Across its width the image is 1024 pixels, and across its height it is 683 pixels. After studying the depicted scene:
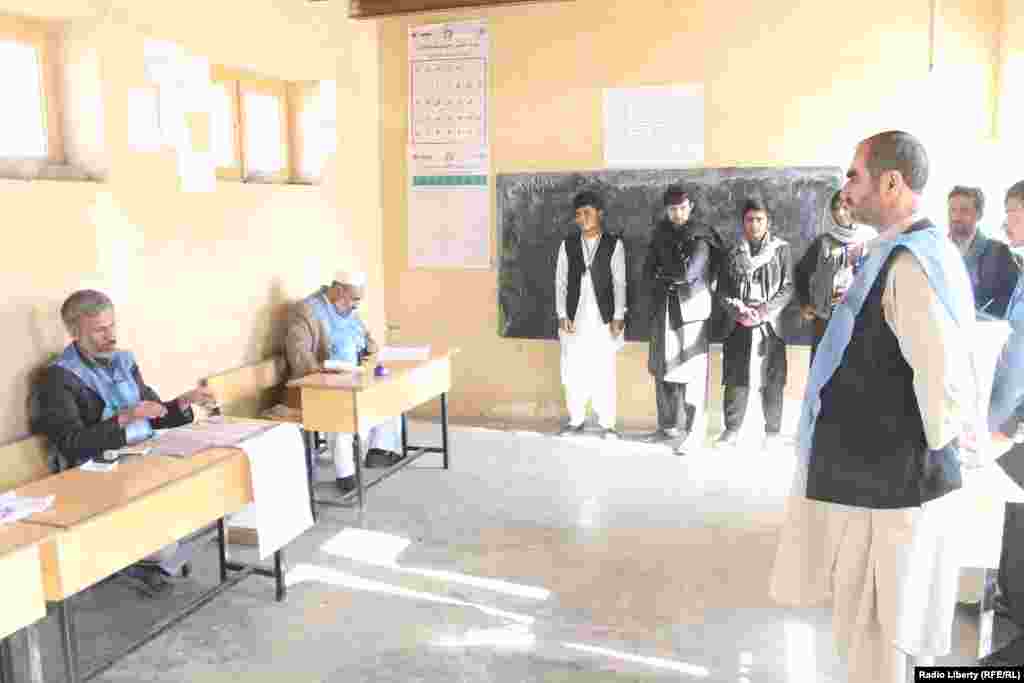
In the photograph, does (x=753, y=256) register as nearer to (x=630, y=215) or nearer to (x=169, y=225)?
(x=630, y=215)

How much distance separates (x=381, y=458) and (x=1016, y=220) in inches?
154

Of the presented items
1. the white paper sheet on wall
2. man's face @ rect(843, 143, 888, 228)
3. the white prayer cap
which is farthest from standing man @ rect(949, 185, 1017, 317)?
the white prayer cap

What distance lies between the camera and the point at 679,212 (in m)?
6.03

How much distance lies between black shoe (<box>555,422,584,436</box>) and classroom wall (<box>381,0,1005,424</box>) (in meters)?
0.39

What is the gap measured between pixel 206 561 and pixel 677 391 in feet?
11.4

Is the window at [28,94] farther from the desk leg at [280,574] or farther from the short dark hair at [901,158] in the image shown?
the short dark hair at [901,158]

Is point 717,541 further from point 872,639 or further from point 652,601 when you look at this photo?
point 872,639

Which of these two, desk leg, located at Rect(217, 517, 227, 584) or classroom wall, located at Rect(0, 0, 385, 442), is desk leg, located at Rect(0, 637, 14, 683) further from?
classroom wall, located at Rect(0, 0, 385, 442)

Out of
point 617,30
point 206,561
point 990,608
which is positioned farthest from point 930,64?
point 206,561

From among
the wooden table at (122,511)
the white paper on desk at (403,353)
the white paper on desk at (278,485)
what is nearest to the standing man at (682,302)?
the white paper on desk at (403,353)

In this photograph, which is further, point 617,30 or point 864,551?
point 617,30

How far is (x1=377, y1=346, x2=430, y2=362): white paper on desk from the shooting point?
210 inches

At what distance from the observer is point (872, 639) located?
2.28 meters

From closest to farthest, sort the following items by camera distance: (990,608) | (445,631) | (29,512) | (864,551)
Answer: (864,551) → (29,512) → (990,608) → (445,631)
